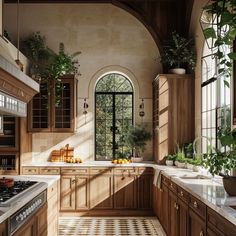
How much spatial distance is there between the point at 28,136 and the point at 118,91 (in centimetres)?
195

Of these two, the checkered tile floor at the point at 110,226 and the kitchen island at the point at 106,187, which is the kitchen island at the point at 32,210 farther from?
the kitchen island at the point at 106,187

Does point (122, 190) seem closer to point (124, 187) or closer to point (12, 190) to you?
point (124, 187)

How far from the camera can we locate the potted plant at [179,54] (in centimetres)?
711

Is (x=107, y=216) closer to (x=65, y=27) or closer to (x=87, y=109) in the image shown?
(x=87, y=109)

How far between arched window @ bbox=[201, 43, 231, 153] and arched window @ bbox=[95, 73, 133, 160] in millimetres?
1914

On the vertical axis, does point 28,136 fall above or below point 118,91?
below

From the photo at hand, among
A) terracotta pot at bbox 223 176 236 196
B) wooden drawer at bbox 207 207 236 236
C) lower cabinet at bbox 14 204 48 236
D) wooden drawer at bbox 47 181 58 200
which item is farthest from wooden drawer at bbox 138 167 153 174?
wooden drawer at bbox 207 207 236 236

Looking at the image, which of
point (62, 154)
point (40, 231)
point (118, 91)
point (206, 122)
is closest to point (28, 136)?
point (62, 154)

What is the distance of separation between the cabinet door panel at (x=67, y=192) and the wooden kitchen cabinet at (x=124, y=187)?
29.5 inches

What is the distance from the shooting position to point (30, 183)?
4105 mm

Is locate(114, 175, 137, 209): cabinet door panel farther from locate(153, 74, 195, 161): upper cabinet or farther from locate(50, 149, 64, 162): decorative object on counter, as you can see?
locate(50, 149, 64, 162): decorative object on counter

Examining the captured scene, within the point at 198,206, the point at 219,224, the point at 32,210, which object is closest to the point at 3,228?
the point at 32,210

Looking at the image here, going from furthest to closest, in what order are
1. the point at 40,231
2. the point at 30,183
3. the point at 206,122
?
the point at 206,122 → the point at 30,183 → the point at 40,231

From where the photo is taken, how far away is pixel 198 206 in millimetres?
3502
